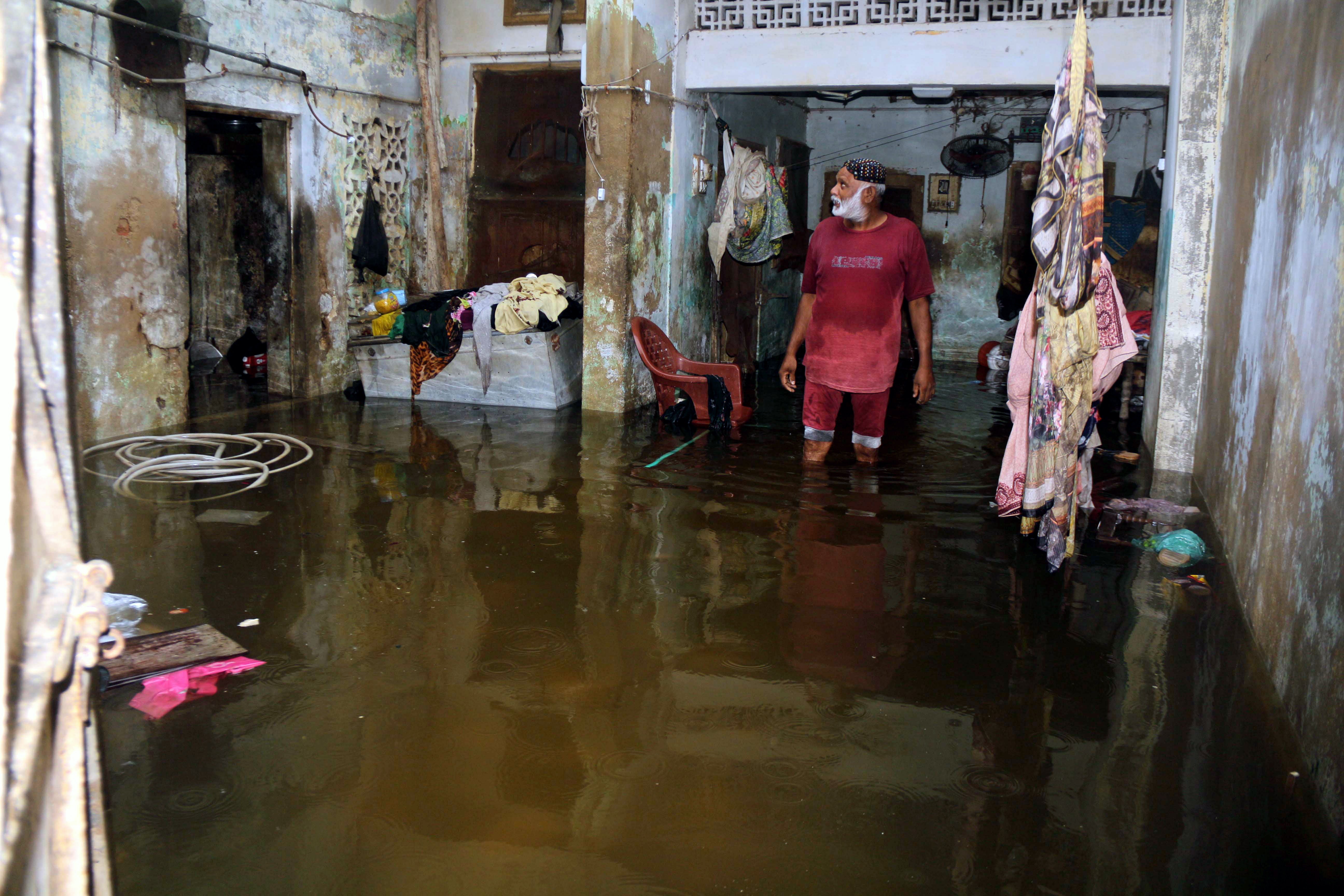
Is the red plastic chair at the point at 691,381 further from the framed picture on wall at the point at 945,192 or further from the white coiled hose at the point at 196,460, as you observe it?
the framed picture on wall at the point at 945,192

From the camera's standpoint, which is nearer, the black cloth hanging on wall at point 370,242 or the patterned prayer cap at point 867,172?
the patterned prayer cap at point 867,172

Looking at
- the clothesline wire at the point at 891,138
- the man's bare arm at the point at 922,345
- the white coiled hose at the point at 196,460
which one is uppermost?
the clothesline wire at the point at 891,138

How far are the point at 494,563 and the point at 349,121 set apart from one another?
6117 mm

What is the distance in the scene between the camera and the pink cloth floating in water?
3.36 m

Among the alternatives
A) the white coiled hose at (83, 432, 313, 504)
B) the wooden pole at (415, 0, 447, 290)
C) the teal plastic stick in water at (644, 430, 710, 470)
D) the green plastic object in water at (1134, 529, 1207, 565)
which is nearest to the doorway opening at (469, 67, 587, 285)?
the wooden pole at (415, 0, 447, 290)

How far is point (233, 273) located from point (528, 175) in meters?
3.64

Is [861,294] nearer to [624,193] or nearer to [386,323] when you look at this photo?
[624,193]

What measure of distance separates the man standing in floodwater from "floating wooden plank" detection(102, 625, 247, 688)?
3.65 meters

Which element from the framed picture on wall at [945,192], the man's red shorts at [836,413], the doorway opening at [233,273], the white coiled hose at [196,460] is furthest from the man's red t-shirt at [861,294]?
the framed picture on wall at [945,192]

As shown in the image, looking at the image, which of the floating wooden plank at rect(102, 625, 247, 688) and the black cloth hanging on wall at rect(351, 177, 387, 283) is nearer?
the floating wooden plank at rect(102, 625, 247, 688)

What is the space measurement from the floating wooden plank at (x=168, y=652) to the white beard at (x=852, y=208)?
4.20 meters

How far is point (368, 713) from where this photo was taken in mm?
3363

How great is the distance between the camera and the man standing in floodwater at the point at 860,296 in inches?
251

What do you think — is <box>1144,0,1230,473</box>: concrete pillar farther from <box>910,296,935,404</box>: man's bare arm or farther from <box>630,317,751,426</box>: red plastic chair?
<box>630,317,751,426</box>: red plastic chair
